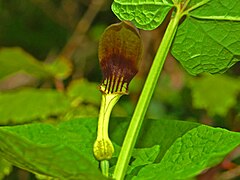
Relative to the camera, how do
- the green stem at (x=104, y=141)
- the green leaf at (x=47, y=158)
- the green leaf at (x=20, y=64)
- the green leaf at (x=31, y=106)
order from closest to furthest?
the green leaf at (x=47, y=158) → the green stem at (x=104, y=141) → the green leaf at (x=31, y=106) → the green leaf at (x=20, y=64)

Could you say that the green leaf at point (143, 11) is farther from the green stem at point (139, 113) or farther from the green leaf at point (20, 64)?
the green leaf at point (20, 64)

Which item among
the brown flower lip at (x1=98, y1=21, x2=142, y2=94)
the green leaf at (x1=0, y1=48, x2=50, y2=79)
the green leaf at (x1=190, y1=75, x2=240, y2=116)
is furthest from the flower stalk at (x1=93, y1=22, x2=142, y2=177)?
the green leaf at (x1=0, y1=48, x2=50, y2=79)

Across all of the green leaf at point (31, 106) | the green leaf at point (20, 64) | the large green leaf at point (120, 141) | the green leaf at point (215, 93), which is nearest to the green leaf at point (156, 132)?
Result: the large green leaf at point (120, 141)

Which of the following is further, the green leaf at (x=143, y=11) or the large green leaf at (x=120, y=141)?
the green leaf at (x=143, y=11)

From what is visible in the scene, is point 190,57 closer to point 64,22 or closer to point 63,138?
point 63,138

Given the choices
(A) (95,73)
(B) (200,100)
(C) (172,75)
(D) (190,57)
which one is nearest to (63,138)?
(D) (190,57)

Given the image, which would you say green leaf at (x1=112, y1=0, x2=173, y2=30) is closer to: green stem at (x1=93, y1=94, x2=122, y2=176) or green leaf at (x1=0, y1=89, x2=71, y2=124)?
green stem at (x1=93, y1=94, x2=122, y2=176)

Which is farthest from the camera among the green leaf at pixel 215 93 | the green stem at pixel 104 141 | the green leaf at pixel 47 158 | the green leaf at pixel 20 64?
the green leaf at pixel 20 64
